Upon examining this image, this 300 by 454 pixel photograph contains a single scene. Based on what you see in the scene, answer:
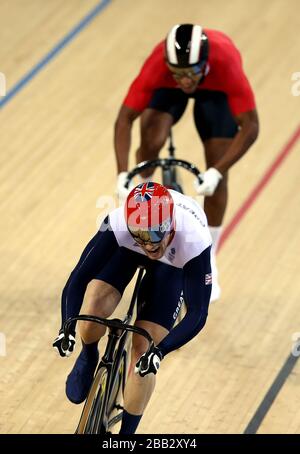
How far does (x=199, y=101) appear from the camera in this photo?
5.15 meters

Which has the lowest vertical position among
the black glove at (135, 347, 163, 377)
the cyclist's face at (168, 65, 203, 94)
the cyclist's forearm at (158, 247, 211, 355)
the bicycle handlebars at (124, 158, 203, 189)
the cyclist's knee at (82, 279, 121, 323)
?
the black glove at (135, 347, 163, 377)

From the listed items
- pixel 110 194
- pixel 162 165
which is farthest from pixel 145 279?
pixel 110 194

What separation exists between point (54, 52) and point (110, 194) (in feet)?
5.63

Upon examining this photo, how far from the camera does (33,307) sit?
530cm

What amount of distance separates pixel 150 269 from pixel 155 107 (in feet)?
4.02

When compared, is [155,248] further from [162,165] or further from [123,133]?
[123,133]

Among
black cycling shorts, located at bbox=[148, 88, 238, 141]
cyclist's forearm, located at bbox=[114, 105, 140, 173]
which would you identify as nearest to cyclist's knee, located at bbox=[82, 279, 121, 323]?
cyclist's forearm, located at bbox=[114, 105, 140, 173]

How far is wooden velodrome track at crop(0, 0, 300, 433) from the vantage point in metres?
4.80

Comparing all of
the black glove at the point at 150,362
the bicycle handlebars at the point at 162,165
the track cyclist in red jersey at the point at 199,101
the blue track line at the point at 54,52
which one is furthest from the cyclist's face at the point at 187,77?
the blue track line at the point at 54,52

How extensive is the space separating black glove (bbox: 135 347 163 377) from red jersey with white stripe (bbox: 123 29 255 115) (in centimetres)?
162

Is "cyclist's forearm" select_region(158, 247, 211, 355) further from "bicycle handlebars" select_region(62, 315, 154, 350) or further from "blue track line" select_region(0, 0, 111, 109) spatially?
"blue track line" select_region(0, 0, 111, 109)
